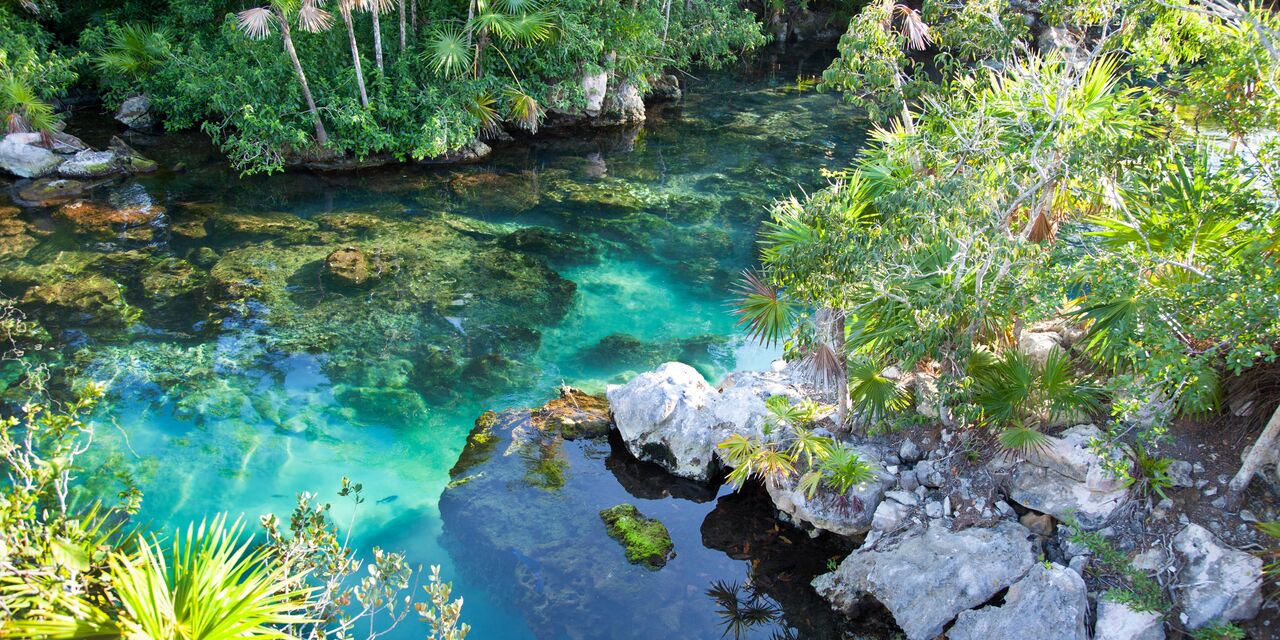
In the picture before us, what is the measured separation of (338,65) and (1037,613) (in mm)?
18442

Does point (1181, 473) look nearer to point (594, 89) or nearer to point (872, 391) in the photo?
point (872, 391)

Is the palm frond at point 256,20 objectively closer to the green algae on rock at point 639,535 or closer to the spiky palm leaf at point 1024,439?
the green algae on rock at point 639,535

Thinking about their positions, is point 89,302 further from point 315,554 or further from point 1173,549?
point 1173,549

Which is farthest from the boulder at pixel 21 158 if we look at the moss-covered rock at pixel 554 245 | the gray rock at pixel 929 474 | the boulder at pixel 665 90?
the gray rock at pixel 929 474

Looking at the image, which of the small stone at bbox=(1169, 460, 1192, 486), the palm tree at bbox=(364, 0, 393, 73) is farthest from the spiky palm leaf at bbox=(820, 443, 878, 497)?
the palm tree at bbox=(364, 0, 393, 73)

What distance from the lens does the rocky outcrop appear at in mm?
10164

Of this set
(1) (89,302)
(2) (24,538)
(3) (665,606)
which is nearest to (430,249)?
(1) (89,302)

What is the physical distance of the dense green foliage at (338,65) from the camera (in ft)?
60.3

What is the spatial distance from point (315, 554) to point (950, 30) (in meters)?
8.48

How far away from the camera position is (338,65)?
64.4ft

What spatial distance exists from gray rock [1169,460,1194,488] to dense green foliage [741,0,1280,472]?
46cm

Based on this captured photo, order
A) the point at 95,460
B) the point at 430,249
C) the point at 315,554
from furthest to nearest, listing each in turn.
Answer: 1. the point at 430,249
2. the point at 95,460
3. the point at 315,554

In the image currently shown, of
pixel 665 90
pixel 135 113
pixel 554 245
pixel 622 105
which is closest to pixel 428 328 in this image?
pixel 554 245

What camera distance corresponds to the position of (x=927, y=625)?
770 cm
